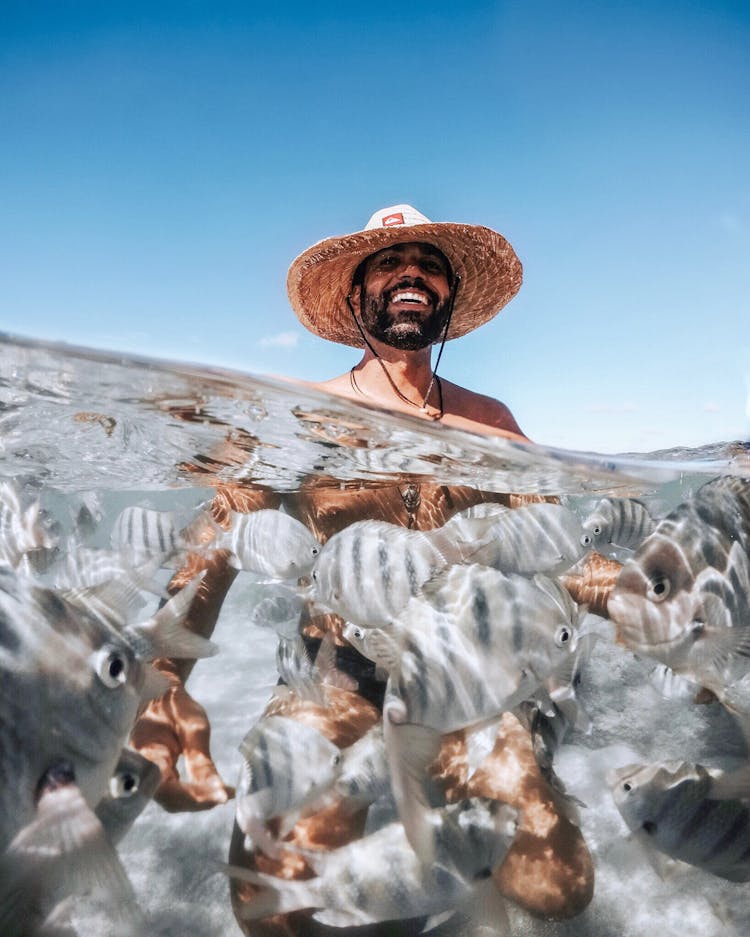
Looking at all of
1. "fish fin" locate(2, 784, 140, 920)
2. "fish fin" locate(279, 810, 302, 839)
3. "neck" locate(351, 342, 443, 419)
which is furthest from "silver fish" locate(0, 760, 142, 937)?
"neck" locate(351, 342, 443, 419)

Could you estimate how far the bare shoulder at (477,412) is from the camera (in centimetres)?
614

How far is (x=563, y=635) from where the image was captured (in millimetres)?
2564

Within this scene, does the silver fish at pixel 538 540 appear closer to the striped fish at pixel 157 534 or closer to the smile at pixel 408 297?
the striped fish at pixel 157 534

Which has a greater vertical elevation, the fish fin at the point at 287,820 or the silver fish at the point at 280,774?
the silver fish at the point at 280,774

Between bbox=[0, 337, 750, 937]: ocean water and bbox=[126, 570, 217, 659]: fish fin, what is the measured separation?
1.07m

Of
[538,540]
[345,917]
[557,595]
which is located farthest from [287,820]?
[538,540]

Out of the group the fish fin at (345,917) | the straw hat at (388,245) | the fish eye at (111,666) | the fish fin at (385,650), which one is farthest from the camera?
the straw hat at (388,245)

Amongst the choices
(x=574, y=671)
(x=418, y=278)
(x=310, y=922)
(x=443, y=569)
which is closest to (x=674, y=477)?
(x=418, y=278)

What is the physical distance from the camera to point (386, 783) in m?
3.23

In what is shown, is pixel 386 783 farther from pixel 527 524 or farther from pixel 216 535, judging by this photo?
pixel 216 535

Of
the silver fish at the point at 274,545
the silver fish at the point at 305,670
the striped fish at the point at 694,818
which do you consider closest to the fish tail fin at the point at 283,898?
the silver fish at the point at 305,670

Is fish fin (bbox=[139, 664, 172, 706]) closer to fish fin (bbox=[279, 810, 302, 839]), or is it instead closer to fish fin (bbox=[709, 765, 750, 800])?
fish fin (bbox=[279, 810, 302, 839])

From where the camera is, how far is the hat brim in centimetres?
561

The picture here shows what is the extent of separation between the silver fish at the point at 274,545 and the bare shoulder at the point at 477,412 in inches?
95.3
